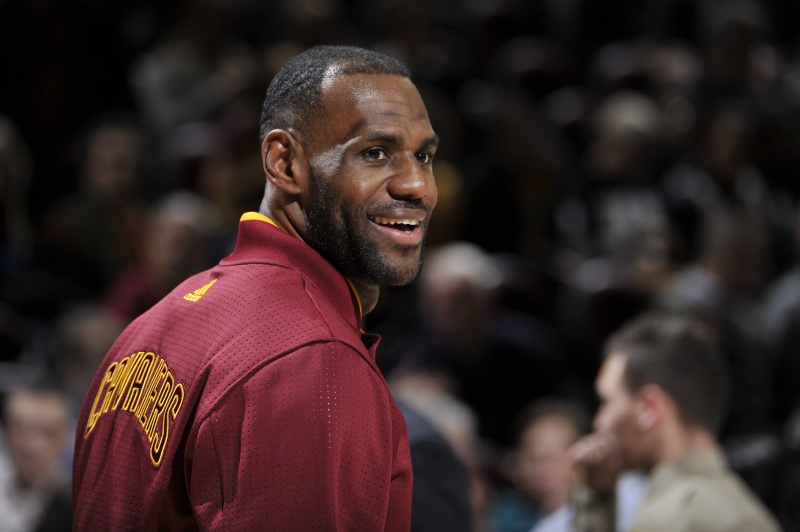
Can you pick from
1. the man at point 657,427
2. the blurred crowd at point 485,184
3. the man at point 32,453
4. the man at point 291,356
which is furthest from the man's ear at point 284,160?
the man at point 32,453

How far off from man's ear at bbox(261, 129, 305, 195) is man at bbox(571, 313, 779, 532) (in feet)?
4.50

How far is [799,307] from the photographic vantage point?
5562 mm

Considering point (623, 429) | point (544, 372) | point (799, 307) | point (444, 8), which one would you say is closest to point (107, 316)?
point (544, 372)

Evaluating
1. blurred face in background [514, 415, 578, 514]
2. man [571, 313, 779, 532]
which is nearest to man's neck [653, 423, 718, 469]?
man [571, 313, 779, 532]

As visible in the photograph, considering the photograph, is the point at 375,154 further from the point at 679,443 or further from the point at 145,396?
the point at 679,443

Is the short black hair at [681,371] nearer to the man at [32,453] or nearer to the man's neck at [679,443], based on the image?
the man's neck at [679,443]

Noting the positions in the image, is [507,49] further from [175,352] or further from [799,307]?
[175,352]

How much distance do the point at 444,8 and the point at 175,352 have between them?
737 centimetres

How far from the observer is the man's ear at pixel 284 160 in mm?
1633

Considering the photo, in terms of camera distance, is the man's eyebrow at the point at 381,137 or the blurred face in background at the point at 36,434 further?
the blurred face in background at the point at 36,434

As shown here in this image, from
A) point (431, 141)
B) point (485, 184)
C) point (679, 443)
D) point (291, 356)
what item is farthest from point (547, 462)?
point (291, 356)

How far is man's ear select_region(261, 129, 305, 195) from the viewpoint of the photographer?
1633 mm

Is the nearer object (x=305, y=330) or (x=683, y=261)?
(x=305, y=330)

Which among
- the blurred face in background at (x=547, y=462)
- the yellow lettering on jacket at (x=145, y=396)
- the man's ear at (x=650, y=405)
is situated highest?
the yellow lettering on jacket at (x=145, y=396)
